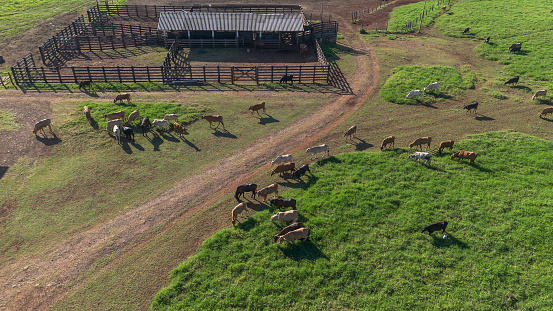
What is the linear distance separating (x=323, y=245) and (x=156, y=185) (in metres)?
9.67

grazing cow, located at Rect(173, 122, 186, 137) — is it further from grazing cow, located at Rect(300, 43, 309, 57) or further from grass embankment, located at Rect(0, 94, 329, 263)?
grazing cow, located at Rect(300, 43, 309, 57)

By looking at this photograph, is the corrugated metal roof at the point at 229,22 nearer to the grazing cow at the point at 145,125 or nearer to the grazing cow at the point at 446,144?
the grazing cow at the point at 145,125

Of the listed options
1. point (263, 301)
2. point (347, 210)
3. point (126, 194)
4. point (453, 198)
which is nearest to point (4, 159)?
point (126, 194)

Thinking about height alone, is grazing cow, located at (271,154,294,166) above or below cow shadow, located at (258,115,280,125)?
below

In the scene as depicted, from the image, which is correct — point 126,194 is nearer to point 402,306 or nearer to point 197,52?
point 402,306

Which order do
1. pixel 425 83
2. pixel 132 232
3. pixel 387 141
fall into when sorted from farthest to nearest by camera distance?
1. pixel 425 83
2. pixel 387 141
3. pixel 132 232

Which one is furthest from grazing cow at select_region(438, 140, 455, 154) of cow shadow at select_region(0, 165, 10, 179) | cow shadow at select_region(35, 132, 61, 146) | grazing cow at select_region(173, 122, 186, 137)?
cow shadow at select_region(0, 165, 10, 179)

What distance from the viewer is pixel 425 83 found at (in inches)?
1155

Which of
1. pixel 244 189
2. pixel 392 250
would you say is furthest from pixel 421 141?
pixel 244 189

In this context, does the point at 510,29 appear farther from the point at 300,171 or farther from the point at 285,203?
the point at 285,203

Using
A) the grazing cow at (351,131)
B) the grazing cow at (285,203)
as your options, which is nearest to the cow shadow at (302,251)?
the grazing cow at (285,203)

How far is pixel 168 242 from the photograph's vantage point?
1498 cm

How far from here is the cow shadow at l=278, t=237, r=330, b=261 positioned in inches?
544

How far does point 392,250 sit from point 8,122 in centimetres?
2668
